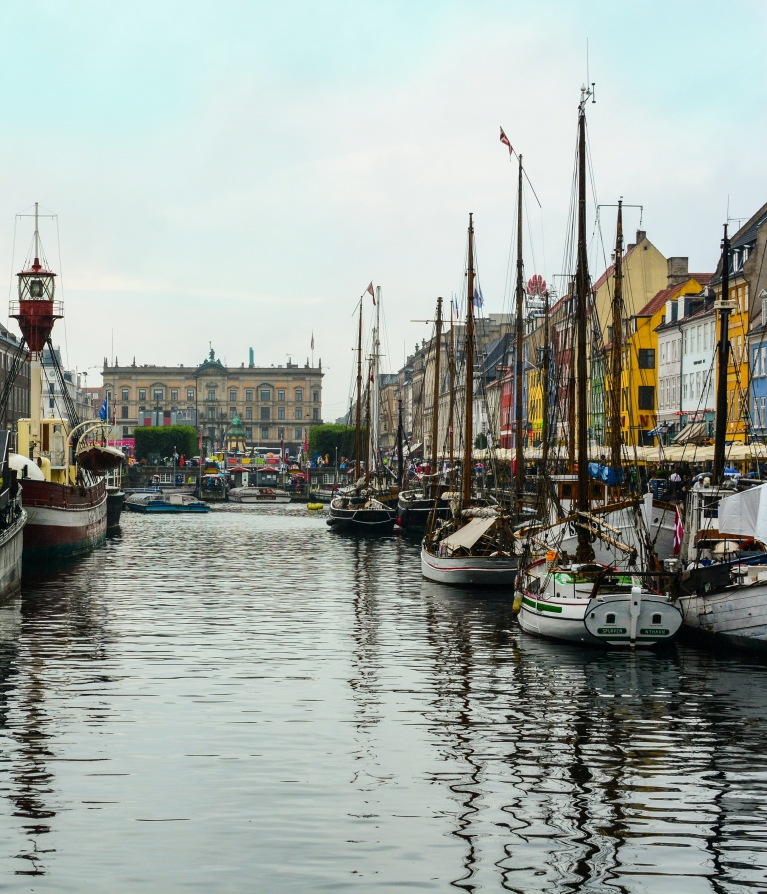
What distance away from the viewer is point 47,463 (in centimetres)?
7594

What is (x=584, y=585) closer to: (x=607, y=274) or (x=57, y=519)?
(x=57, y=519)

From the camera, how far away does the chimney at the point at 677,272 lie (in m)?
123

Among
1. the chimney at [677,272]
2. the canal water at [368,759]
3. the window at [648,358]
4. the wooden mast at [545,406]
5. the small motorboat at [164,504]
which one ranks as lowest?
the canal water at [368,759]

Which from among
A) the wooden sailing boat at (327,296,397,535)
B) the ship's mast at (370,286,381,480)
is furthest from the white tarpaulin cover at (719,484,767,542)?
the ship's mast at (370,286,381,480)

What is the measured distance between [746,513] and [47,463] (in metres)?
47.2

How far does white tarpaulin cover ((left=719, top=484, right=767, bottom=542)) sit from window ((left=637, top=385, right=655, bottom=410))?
8625cm

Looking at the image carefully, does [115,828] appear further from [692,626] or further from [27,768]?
[692,626]

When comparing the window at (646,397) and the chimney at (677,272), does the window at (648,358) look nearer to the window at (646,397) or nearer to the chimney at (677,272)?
the window at (646,397)

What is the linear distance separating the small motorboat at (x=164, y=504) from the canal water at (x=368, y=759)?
114 meters

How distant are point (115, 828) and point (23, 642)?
20752mm

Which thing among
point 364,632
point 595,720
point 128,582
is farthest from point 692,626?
point 128,582

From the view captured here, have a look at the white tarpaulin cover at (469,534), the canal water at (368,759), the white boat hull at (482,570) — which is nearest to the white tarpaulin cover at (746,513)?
the canal water at (368,759)

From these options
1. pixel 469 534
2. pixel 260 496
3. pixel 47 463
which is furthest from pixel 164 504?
pixel 469 534

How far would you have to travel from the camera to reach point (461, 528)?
60625 mm
